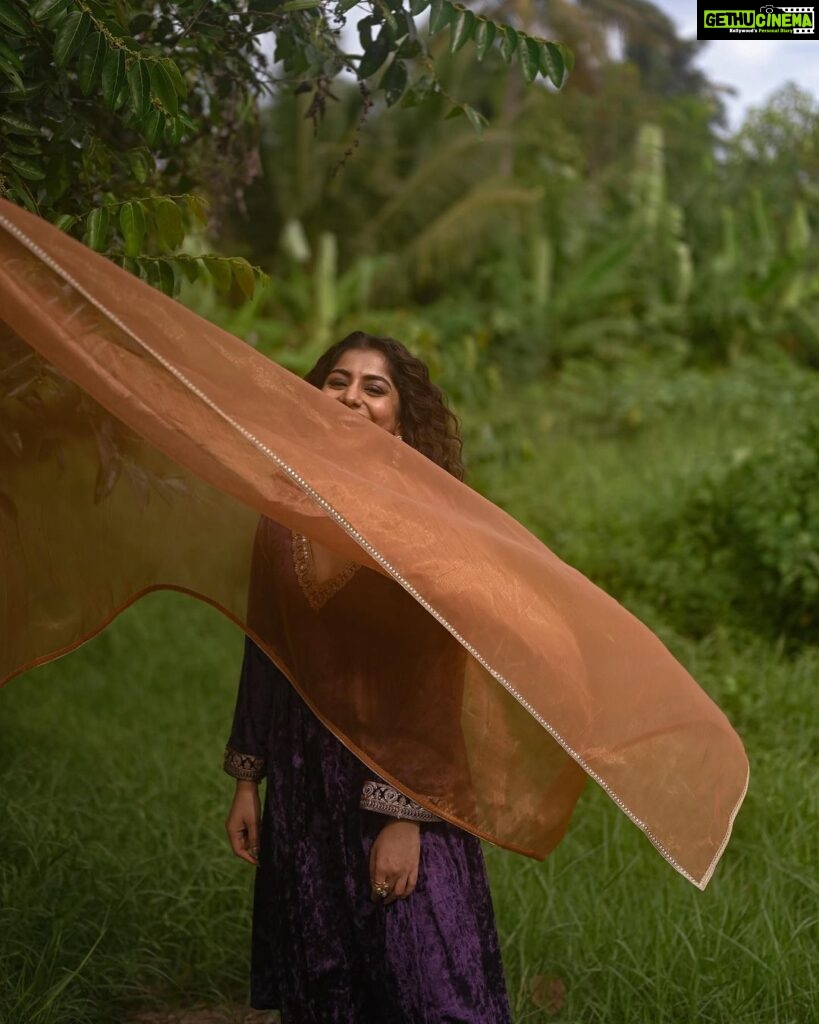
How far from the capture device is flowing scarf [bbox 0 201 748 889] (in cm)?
166

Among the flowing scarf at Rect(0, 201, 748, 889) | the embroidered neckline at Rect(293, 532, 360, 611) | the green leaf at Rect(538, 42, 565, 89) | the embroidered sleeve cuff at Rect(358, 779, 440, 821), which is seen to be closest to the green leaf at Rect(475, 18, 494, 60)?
the green leaf at Rect(538, 42, 565, 89)

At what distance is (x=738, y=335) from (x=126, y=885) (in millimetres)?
8718

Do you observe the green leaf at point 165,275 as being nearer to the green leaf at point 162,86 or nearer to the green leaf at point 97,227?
the green leaf at point 97,227

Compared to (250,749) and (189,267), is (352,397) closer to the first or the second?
(189,267)

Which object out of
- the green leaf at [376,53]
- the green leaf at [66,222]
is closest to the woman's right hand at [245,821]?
the green leaf at [66,222]

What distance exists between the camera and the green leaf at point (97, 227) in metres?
2.07

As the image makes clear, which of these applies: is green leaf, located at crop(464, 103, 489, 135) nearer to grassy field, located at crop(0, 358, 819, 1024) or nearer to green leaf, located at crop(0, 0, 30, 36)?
green leaf, located at crop(0, 0, 30, 36)

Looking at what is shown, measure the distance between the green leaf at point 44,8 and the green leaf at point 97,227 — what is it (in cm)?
34

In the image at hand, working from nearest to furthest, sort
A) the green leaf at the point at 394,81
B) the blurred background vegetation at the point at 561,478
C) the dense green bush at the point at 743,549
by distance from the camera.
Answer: the green leaf at the point at 394,81 → the blurred background vegetation at the point at 561,478 → the dense green bush at the point at 743,549

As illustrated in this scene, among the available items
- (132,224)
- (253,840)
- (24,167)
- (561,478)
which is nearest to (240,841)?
(253,840)

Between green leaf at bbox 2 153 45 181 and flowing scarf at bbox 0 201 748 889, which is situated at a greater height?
green leaf at bbox 2 153 45 181

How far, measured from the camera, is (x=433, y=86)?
104 inches

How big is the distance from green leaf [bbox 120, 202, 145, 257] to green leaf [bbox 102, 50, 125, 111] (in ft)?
0.59

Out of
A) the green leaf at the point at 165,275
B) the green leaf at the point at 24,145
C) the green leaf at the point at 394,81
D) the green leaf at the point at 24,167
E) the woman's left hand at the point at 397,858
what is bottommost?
the woman's left hand at the point at 397,858
